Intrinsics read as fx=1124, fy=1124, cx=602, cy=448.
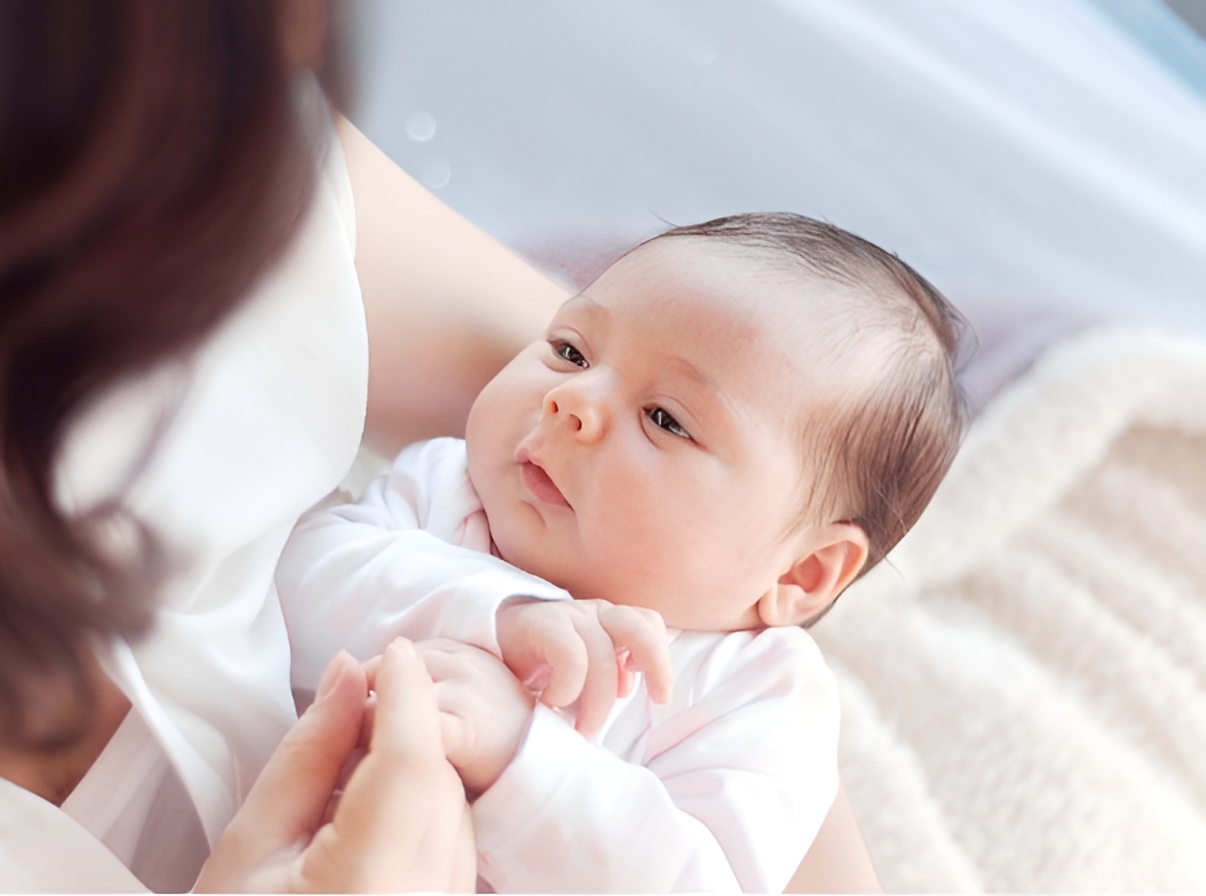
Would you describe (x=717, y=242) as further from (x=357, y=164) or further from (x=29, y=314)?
(x=29, y=314)

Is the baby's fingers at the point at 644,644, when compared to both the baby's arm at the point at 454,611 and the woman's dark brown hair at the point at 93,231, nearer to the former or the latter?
the baby's arm at the point at 454,611

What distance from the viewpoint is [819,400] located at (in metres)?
0.60

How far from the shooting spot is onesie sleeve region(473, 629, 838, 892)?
0.47 metres

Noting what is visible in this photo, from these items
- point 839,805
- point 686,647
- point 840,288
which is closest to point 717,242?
point 840,288

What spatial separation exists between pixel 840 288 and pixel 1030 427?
301mm

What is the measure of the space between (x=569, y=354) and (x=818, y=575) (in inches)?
7.5

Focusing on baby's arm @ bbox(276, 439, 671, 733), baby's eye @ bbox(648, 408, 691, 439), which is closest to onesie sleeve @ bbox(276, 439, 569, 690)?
baby's arm @ bbox(276, 439, 671, 733)

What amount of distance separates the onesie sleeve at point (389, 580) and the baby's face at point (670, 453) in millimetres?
31

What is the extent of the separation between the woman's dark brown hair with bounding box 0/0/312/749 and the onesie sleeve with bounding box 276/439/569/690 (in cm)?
9

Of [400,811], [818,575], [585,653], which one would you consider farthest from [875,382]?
[400,811]

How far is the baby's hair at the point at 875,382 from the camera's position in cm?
61

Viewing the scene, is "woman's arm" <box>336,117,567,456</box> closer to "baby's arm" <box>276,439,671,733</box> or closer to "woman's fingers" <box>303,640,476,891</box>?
"baby's arm" <box>276,439,671,733</box>

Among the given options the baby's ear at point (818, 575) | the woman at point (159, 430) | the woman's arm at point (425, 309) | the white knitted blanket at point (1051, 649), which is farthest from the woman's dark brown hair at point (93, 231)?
the white knitted blanket at point (1051, 649)

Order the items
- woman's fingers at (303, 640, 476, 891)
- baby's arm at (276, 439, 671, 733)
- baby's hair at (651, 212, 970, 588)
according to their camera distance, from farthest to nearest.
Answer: baby's hair at (651, 212, 970, 588) < baby's arm at (276, 439, 671, 733) < woman's fingers at (303, 640, 476, 891)
